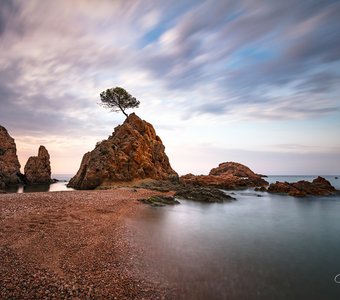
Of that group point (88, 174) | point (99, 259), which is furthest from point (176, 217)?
point (88, 174)

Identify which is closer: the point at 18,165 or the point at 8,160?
the point at 8,160

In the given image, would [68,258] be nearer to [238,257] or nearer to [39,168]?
[238,257]

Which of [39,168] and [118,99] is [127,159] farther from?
[39,168]

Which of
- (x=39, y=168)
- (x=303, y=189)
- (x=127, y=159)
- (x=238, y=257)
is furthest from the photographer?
(x=39, y=168)

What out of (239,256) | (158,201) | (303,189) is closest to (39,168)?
(158,201)

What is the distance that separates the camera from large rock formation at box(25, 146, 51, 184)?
237 feet

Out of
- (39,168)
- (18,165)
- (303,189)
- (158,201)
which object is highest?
(18,165)

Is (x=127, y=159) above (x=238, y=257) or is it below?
above

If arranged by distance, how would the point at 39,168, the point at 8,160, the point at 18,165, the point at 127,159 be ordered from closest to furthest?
the point at 127,159 < the point at 8,160 < the point at 18,165 < the point at 39,168

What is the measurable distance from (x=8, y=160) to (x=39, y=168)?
28.6 ft

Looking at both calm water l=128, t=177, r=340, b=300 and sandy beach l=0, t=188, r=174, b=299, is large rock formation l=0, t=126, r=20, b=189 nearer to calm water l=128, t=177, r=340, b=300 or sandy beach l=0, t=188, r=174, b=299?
sandy beach l=0, t=188, r=174, b=299

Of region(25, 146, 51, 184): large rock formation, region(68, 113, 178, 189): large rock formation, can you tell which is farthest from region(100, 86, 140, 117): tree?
region(25, 146, 51, 184): large rock formation

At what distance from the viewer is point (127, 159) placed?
155ft

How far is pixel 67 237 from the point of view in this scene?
36.2 feet
